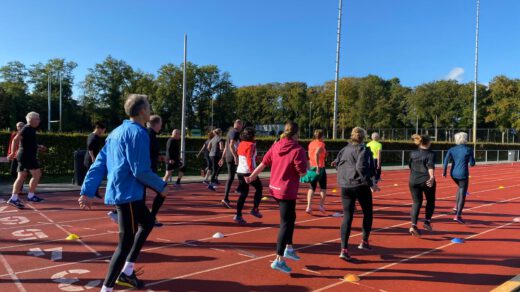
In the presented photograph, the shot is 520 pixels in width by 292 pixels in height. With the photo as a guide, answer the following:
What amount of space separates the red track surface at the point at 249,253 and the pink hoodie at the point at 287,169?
3.21 ft

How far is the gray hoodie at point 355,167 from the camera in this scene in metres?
5.29

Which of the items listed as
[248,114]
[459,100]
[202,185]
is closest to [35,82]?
[248,114]

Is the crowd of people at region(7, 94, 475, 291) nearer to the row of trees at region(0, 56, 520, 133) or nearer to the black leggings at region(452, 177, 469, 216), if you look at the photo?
the black leggings at region(452, 177, 469, 216)

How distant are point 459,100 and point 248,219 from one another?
72.9 m

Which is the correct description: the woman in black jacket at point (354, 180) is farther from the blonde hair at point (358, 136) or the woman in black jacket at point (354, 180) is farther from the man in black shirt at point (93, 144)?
the man in black shirt at point (93, 144)

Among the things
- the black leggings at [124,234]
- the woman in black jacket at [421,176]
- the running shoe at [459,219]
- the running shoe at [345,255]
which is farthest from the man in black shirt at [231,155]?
the black leggings at [124,234]

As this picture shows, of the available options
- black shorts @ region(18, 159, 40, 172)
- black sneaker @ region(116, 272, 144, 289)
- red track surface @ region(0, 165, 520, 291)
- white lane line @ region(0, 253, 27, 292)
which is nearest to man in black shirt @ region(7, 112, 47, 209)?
black shorts @ region(18, 159, 40, 172)

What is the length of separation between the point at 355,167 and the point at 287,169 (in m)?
1.05

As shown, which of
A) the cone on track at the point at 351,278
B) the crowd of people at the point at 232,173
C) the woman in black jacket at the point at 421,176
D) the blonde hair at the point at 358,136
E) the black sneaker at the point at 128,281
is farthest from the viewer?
the woman in black jacket at the point at 421,176

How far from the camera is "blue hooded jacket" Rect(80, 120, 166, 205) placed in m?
3.42

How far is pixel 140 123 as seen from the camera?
3.65m

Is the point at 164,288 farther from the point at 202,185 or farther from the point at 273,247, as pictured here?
the point at 202,185

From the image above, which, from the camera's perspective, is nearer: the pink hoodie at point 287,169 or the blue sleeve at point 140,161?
the blue sleeve at point 140,161

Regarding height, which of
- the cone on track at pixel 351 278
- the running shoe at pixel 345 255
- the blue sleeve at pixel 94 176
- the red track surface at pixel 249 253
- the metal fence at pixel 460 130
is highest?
the metal fence at pixel 460 130
